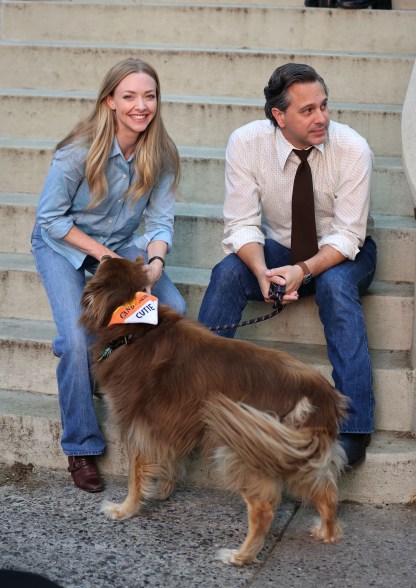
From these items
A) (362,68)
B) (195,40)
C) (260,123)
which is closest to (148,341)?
(260,123)

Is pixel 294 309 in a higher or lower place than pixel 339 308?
lower

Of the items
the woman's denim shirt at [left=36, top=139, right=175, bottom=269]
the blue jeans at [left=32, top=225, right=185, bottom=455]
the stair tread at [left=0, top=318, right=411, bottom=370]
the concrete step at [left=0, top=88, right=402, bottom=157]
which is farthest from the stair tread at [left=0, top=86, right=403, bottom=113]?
the blue jeans at [left=32, top=225, right=185, bottom=455]

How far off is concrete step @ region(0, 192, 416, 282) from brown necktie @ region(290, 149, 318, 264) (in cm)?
63

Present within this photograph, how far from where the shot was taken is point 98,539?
3.72 meters

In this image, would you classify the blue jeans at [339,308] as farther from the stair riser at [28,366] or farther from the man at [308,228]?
the stair riser at [28,366]

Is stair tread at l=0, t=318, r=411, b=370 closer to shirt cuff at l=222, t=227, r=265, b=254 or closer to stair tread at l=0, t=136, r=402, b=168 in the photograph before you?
shirt cuff at l=222, t=227, r=265, b=254

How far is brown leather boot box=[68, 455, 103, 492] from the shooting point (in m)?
4.16

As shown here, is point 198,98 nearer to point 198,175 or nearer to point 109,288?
point 198,175

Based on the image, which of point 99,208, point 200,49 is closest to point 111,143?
point 99,208

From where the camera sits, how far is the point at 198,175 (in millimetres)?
5645

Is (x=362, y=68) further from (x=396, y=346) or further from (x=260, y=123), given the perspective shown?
(x=396, y=346)

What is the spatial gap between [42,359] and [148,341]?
48.2 inches

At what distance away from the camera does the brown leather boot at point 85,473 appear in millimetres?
4160

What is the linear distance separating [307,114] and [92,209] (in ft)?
3.73
